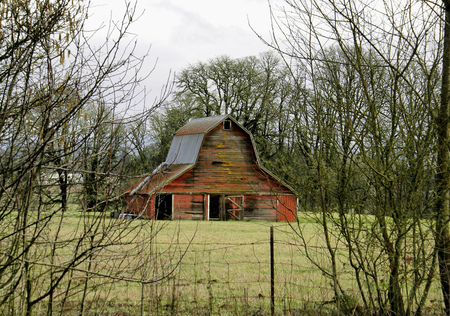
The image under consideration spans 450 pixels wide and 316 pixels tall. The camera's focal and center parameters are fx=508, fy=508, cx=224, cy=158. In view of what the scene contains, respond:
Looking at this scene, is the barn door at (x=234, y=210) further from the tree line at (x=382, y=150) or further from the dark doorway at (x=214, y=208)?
the tree line at (x=382, y=150)

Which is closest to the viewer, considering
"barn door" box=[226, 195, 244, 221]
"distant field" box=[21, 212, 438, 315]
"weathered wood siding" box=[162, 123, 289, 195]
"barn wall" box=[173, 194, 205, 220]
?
"distant field" box=[21, 212, 438, 315]

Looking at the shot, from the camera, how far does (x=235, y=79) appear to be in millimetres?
44000

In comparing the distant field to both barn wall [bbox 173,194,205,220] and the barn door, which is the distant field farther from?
the barn door

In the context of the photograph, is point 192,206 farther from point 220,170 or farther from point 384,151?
point 384,151

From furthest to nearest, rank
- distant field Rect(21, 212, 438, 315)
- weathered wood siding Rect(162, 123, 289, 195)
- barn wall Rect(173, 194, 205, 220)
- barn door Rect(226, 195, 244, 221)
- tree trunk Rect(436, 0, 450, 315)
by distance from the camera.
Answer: barn door Rect(226, 195, 244, 221) → weathered wood siding Rect(162, 123, 289, 195) → barn wall Rect(173, 194, 205, 220) → tree trunk Rect(436, 0, 450, 315) → distant field Rect(21, 212, 438, 315)

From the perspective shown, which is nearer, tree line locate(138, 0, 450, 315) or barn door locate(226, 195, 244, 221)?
tree line locate(138, 0, 450, 315)

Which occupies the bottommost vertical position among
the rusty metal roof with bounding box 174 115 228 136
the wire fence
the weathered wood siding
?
the wire fence

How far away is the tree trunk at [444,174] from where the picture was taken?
5125mm

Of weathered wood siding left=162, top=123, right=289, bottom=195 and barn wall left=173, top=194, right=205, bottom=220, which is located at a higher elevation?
weathered wood siding left=162, top=123, right=289, bottom=195

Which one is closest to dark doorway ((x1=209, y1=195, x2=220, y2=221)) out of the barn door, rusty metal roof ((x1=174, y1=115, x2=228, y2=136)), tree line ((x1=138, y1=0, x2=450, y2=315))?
the barn door

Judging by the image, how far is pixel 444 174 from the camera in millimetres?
5113

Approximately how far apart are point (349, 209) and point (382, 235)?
0.46 metres

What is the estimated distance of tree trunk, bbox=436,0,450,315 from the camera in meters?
5.12

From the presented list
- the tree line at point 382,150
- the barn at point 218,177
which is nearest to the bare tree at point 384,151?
the tree line at point 382,150
